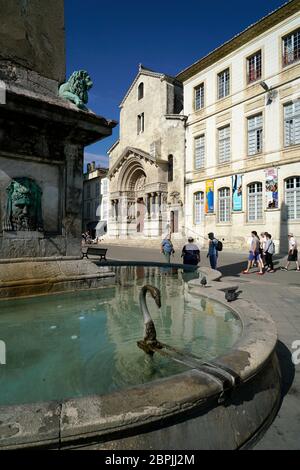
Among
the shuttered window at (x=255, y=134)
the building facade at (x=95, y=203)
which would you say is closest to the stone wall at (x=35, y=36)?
the shuttered window at (x=255, y=134)

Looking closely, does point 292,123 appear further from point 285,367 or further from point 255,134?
point 285,367

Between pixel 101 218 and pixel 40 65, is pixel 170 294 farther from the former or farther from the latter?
pixel 101 218

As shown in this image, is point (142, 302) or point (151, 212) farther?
point (151, 212)

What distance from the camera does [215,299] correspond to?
442 centimetres

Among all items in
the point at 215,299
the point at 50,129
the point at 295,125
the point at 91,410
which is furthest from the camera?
the point at 295,125

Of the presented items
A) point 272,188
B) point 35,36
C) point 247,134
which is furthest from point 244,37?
point 35,36

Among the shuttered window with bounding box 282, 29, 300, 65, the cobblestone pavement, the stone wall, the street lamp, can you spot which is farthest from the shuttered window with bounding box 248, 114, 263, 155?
the stone wall

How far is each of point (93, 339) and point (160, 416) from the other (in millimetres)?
1478

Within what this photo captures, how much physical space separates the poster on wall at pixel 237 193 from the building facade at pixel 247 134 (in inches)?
2.7

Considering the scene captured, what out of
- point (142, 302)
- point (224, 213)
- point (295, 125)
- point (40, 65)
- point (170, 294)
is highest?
point (295, 125)

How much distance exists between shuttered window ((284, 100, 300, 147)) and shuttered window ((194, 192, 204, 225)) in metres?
7.90

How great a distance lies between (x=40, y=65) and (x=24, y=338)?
423cm

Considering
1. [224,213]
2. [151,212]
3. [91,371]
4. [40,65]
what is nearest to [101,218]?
[151,212]

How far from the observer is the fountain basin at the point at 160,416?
142cm
